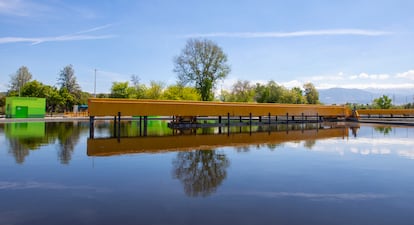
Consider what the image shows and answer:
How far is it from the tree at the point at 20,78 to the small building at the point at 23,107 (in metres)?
35.7

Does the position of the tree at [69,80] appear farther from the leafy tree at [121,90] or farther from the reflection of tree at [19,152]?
the reflection of tree at [19,152]

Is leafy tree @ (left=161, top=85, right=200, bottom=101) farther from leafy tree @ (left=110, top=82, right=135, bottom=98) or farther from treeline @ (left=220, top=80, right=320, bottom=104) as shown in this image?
treeline @ (left=220, top=80, right=320, bottom=104)

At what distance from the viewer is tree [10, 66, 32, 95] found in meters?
65.7

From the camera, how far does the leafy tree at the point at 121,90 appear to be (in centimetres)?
5481

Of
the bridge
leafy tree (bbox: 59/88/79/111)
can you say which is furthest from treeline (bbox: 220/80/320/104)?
leafy tree (bbox: 59/88/79/111)

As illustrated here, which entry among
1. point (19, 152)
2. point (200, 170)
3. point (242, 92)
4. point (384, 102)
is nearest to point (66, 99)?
point (242, 92)

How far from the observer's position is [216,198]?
508 centimetres

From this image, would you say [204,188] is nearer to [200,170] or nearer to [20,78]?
[200,170]

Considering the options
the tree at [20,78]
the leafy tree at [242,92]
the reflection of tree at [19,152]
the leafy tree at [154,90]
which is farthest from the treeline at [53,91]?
the reflection of tree at [19,152]

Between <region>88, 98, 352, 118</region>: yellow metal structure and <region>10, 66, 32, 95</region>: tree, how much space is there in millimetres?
55438

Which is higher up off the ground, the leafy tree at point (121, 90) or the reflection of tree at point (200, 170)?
the leafy tree at point (121, 90)

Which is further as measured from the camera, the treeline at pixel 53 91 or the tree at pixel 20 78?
the tree at pixel 20 78

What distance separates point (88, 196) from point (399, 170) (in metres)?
6.88

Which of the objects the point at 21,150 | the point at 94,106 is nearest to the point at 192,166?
the point at 21,150
